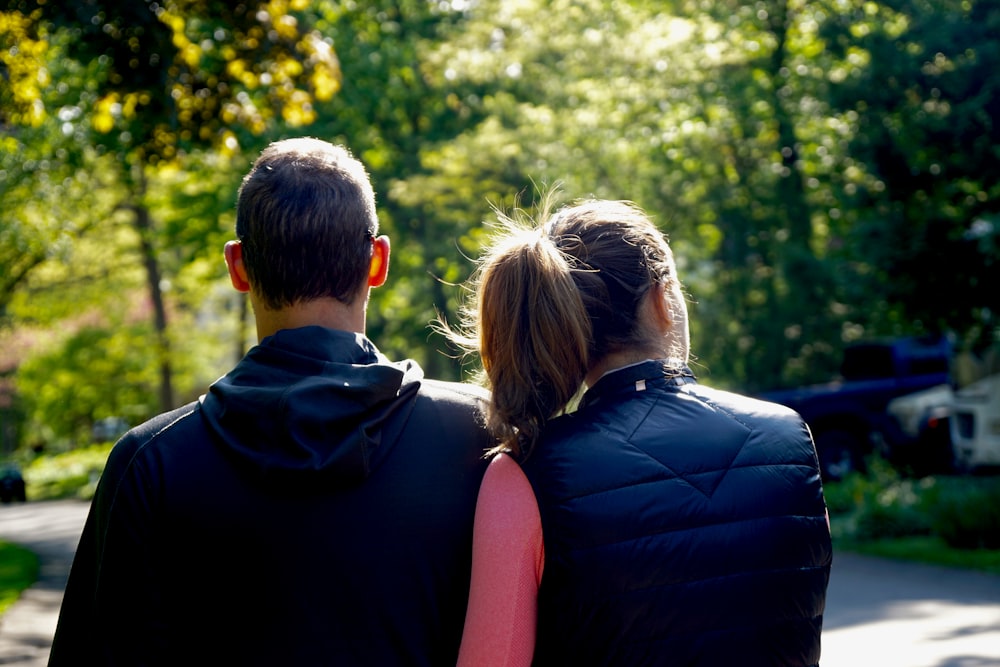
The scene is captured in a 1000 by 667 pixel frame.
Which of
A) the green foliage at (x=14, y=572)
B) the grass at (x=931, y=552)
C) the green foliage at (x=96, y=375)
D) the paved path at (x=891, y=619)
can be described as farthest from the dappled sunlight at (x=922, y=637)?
the green foliage at (x=96, y=375)

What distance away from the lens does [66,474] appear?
44.3 meters

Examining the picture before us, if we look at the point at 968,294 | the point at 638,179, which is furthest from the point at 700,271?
the point at 968,294

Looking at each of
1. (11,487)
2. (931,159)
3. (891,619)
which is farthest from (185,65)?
(11,487)

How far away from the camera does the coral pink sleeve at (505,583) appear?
2020 mm

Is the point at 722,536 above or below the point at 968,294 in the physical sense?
above

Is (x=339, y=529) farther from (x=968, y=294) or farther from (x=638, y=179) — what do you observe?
(x=638, y=179)

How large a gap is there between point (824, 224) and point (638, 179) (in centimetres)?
335

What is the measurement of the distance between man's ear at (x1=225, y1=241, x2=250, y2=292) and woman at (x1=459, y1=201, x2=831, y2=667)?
0.52 m

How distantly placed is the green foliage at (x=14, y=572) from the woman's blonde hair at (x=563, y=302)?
1002cm

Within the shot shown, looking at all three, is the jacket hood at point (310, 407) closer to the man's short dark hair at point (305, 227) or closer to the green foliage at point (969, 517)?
the man's short dark hair at point (305, 227)

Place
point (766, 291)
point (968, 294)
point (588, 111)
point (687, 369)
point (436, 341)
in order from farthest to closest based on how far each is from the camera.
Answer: point (436, 341) < point (588, 111) < point (766, 291) < point (968, 294) < point (687, 369)

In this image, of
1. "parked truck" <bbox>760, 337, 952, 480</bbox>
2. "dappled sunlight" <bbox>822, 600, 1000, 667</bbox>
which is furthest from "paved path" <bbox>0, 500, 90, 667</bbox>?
"parked truck" <bbox>760, 337, 952, 480</bbox>

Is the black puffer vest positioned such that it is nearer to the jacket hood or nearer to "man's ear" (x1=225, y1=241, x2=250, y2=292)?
the jacket hood

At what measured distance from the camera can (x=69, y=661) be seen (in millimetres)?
2078
